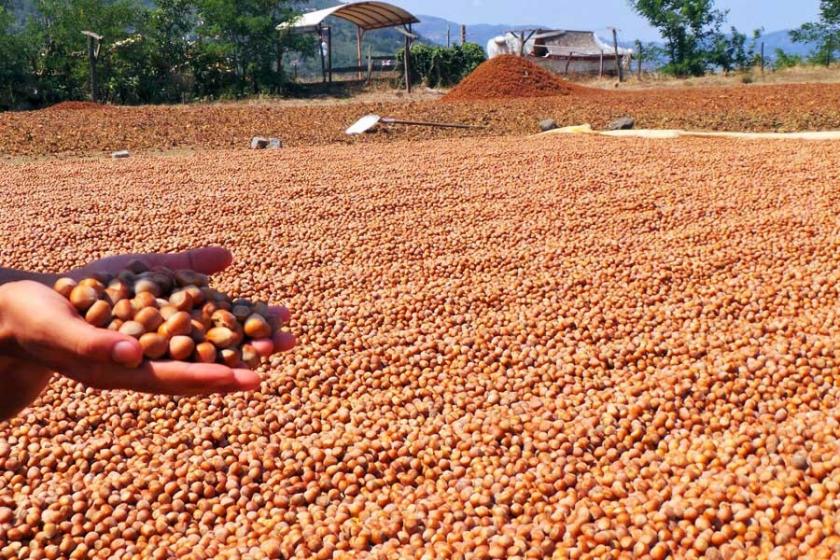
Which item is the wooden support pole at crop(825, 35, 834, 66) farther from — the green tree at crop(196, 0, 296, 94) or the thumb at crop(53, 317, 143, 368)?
the thumb at crop(53, 317, 143, 368)

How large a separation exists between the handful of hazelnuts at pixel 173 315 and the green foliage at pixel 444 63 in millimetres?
24766

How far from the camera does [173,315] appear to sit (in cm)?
207

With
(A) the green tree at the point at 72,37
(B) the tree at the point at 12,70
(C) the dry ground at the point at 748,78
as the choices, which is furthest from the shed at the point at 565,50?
(B) the tree at the point at 12,70

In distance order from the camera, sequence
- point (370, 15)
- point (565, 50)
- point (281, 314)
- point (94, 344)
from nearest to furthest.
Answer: point (94, 344) → point (281, 314) → point (370, 15) → point (565, 50)

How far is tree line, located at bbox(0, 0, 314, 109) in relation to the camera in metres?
20.6

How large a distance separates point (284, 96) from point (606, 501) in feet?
68.9

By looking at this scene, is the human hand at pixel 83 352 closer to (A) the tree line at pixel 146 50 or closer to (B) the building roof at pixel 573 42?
(A) the tree line at pixel 146 50

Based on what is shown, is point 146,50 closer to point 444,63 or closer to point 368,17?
point 368,17

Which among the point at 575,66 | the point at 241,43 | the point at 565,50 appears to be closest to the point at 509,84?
the point at 241,43

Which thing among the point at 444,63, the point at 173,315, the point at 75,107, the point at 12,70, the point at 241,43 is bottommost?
the point at 173,315

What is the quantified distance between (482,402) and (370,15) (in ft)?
71.4

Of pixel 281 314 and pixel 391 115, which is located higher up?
pixel 391 115

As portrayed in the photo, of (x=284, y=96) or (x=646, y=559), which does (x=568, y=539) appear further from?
(x=284, y=96)

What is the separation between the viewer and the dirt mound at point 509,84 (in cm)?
1823
